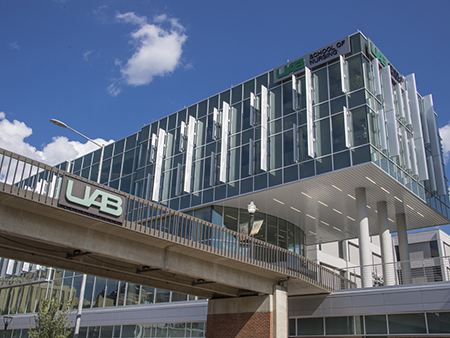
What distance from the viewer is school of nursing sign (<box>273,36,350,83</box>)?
2897cm

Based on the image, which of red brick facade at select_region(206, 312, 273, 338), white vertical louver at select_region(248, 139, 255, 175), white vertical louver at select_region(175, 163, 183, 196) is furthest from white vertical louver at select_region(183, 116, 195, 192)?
red brick facade at select_region(206, 312, 273, 338)

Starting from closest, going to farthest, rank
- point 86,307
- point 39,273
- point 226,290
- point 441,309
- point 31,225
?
point 31,225 → point 441,309 → point 226,290 → point 86,307 → point 39,273

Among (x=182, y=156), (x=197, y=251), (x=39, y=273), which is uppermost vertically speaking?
(x=182, y=156)

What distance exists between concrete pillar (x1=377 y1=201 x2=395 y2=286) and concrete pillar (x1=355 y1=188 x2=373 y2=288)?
3.84 feet

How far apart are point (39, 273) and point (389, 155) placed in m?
35.8

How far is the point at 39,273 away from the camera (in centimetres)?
4562

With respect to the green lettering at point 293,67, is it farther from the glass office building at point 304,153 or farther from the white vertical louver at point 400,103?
the white vertical louver at point 400,103

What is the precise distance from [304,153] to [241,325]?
430 inches

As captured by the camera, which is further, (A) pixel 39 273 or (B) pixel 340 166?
(A) pixel 39 273

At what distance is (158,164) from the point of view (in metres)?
36.9

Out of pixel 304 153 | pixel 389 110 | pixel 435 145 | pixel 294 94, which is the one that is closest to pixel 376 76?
pixel 389 110

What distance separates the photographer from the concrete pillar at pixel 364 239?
26828mm

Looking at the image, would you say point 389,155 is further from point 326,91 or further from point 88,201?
point 88,201

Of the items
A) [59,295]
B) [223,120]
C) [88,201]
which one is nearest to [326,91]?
[223,120]
